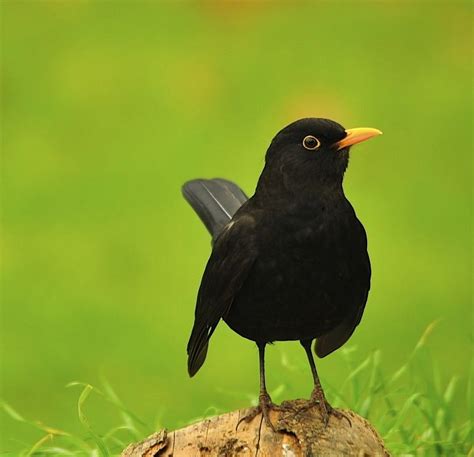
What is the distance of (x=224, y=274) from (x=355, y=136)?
701 millimetres

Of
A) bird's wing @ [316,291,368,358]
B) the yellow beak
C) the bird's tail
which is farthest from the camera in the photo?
the bird's tail

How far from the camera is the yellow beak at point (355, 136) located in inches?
169

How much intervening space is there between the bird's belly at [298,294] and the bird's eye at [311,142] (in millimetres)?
399

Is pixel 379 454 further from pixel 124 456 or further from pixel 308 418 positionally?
pixel 124 456

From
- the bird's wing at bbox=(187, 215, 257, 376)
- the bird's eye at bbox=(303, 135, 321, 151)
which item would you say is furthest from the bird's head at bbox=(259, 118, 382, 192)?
the bird's wing at bbox=(187, 215, 257, 376)

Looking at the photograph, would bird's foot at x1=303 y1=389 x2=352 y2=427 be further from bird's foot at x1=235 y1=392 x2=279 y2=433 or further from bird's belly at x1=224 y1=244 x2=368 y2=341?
bird's belly at x1=224 y1=244 x2=368 y2=341

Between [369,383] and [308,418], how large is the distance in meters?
1.01

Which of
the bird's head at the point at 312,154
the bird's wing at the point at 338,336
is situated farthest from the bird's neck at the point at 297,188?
the bird's wing at the point at 338,336

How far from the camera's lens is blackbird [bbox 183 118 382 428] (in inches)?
169

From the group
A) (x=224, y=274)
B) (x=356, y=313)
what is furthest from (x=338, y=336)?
(x=224, y=274)

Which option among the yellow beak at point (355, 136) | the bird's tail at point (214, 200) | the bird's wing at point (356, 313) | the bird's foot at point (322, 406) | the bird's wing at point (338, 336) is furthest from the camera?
the bird's tail at point (214, 200)

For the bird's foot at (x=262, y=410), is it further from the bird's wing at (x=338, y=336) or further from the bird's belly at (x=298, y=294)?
the bird's wing at (x=338, y=336)

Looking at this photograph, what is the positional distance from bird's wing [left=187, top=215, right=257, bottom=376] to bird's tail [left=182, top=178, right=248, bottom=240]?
0.50 metres

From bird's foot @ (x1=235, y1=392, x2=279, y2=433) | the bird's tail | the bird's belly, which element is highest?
the bird's tail
